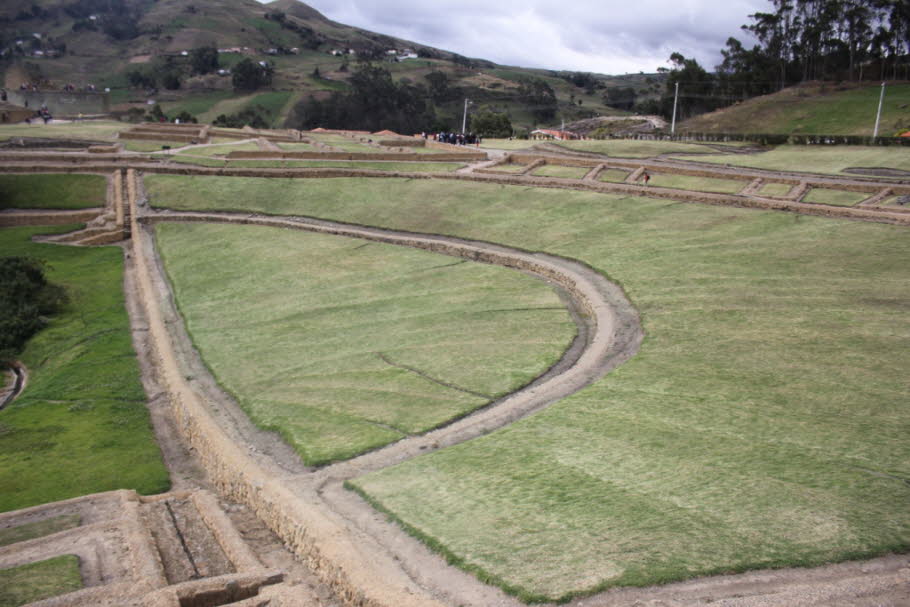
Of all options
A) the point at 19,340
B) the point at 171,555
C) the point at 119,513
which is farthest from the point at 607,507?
the point at 19,340

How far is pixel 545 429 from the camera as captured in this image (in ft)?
36.5

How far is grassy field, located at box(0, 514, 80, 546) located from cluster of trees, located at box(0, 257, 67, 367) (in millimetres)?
10488

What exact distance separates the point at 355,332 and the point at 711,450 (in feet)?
31.7

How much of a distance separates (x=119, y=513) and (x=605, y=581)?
7242 millimetres

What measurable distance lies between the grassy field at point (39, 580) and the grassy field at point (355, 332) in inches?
137

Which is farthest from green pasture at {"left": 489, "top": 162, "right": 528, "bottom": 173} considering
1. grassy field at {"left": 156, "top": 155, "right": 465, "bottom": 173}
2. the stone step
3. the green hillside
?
the green hillside

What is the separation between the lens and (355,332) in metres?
17.5

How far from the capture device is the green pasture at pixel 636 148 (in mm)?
42156

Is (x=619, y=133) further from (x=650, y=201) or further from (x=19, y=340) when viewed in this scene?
(x=19, y=340)

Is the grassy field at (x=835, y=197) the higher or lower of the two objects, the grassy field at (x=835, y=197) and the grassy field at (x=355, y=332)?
the higher

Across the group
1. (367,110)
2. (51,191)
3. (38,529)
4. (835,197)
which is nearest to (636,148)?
(835,197)

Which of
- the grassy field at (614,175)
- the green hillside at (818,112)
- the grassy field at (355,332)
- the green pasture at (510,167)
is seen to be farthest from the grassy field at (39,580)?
the green hillside at (818,112)

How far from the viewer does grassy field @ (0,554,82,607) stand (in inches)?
328

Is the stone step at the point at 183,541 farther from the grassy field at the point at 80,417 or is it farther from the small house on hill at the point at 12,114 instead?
the small house on hill at the point at 12,114
